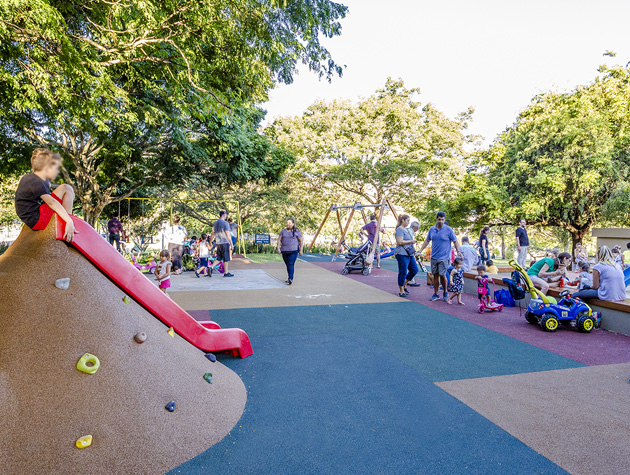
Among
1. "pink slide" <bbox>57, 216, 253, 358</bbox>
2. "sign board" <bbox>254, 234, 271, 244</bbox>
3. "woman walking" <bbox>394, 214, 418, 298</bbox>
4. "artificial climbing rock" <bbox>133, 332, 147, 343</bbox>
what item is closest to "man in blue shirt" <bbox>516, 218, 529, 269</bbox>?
"woman walking" <bbox>394, 214, 418, 298</bbox>

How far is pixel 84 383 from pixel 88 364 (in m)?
0.13

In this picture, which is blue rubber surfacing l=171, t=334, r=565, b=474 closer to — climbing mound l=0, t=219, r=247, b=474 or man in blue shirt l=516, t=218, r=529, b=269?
climbing mound l=0, t=219, r=247, b=474

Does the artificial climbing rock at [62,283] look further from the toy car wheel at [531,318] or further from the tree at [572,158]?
the tree at [572,158]

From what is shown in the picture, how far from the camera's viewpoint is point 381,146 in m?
25.2

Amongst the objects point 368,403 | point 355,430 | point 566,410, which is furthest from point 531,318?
point 355,430

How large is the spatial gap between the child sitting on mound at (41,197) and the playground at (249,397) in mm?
130

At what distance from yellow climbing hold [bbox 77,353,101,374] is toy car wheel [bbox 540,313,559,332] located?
6380 mm

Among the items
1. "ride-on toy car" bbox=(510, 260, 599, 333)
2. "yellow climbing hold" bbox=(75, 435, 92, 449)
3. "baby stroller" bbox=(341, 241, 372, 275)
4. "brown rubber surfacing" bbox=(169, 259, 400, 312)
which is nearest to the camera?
"yellow climbing hold" bbox=(75, 435, 92, 449)

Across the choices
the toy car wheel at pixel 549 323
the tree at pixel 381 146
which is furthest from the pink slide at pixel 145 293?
the tree at pixel 381 146

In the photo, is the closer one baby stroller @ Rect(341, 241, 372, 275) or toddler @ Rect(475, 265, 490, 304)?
toddler @ Rect(475, 265, 490, 304)

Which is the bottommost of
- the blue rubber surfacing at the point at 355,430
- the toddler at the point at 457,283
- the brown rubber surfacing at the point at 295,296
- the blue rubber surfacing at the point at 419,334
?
the blue rubber surfacing at the point at 355,430

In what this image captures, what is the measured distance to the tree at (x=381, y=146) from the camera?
2448 cm

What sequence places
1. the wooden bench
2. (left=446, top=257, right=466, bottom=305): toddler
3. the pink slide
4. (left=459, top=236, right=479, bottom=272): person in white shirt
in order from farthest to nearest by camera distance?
(left=459, top=236, right=479, bottom=272): person in white shirt < (left=446, top=257, right=466, bottom=305): toddler < the wooden bench < the pink slide

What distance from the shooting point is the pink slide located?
3.20m
